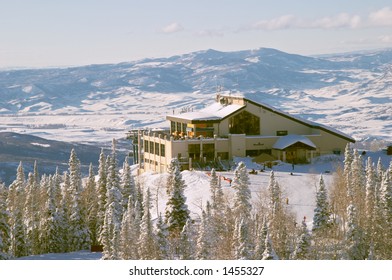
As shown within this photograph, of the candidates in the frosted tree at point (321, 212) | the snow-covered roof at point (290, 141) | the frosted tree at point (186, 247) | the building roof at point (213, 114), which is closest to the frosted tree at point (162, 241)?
the frosted tree at point (186, 247)

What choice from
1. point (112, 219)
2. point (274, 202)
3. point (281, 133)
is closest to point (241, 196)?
point (274, 202)

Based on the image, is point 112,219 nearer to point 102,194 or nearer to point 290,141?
point 102,194

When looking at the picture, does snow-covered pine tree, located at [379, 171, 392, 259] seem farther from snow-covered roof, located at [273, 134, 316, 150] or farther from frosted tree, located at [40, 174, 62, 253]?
snow-covered roof, located at [273, 134, 316, 150]

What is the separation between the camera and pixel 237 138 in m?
100

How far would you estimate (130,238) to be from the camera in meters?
53.5

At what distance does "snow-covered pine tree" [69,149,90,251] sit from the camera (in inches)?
2901

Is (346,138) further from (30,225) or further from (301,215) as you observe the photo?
(30,225)

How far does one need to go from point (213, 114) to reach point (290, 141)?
11.9 metres

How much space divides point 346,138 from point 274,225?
48486mm

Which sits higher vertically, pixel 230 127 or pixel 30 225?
pixel 230 127

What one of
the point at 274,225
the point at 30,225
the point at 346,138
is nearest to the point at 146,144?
the point at 346,138

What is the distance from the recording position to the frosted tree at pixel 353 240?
55.0 metres

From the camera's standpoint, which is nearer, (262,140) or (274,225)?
(274,225)

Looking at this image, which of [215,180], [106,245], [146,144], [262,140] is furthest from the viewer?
[146,144]
